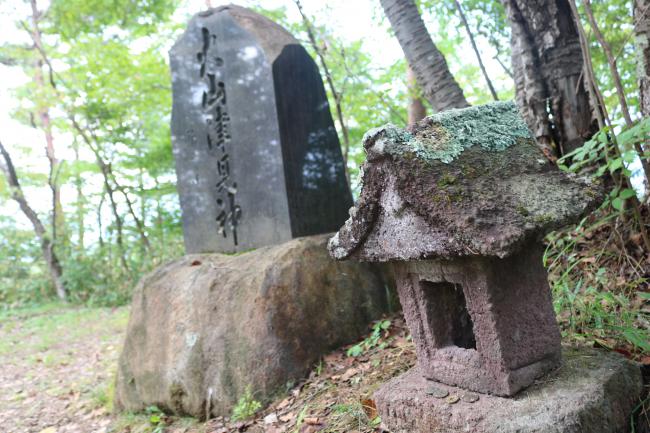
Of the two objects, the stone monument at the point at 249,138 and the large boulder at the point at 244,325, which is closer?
the large boulder at the point at 244,325

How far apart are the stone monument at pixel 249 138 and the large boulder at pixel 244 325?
1.16 feet

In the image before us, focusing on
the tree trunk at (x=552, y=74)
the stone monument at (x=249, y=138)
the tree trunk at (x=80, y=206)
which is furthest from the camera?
the tree trunk at (x=80, y=206)

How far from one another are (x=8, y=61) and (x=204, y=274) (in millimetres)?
11029

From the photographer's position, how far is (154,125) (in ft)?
33.7

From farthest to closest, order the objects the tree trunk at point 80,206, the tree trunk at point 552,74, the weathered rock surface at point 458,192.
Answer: the tree trunk at point 80,206 < the tree trunk at point 552,74 < the weathered rock surface at point 458,192

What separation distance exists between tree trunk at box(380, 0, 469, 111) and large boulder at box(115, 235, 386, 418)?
1499 mm

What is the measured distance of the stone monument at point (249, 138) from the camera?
157 inches

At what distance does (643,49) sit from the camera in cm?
277

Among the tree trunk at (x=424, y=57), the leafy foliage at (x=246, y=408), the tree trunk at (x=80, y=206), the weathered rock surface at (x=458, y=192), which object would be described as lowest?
the leafy foliage at (x=246, y=408)

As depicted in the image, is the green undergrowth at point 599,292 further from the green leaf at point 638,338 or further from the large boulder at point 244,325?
the large boulder at point 244,325

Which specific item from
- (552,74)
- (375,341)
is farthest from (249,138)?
(552,74)

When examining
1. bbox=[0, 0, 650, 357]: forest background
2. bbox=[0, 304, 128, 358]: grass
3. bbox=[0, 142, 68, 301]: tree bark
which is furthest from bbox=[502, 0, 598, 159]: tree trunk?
bbox=[0, 142, 68, 301]: tree bark

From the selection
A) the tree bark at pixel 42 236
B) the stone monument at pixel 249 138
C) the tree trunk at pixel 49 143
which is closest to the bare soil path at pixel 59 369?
the tree bark at pixel 42 236

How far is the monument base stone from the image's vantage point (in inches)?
64.6
